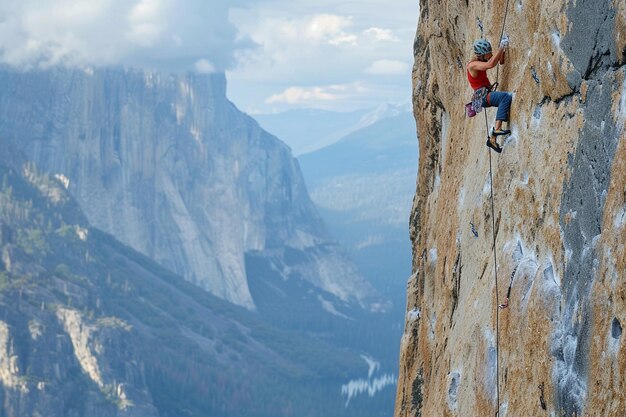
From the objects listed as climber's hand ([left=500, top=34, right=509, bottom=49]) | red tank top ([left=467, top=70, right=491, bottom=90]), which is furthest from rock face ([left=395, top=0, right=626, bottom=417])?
red tank top ([left=467, top=70, right=491, bottom=90])

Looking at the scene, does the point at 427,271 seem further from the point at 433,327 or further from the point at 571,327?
the point at 571,327

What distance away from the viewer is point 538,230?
47.8 feet

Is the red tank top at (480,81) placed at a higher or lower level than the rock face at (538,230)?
higher

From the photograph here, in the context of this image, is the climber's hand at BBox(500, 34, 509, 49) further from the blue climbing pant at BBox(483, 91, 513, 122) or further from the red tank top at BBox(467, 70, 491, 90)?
the blue climbing pant at BBox(483, 91, 513, 122)

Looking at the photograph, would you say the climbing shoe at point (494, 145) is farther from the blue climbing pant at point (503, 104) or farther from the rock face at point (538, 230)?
the blue climbing pant at point (503, 104)

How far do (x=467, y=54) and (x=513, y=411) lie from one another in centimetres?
802

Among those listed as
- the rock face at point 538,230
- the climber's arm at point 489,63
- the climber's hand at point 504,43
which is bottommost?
the rock face at point 538,230

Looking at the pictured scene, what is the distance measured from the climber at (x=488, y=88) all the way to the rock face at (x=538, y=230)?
0.56 ft

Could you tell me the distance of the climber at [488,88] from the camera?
16719 mm

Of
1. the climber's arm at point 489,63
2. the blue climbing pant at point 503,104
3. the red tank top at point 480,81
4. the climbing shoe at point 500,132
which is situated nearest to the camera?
the climbing shoe at point 500,132

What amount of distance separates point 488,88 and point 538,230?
12.1 feet

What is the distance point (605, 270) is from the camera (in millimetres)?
12031

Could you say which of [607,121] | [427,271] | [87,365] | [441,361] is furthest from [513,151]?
[87,365]

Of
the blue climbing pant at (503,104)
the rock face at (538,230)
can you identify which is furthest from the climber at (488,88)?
the rock face at (538,230)
